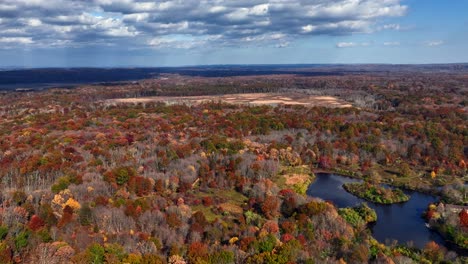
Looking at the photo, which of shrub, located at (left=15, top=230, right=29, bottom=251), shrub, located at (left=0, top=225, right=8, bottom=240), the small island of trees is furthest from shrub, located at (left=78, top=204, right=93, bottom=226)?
the small island of trees

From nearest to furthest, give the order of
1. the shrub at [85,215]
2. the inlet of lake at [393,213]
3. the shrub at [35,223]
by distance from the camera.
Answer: the shrub at [35,223] → the shrub at [85,215] → the inlet of lake at [393,213]

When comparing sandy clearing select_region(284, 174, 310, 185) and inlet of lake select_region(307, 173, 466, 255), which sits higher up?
sandy clearing select_region(284, 174, 310, 185)

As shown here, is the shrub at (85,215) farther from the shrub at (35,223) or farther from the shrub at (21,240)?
the shrub at (21,240)

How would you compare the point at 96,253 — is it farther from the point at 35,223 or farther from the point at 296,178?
the point at 296,178

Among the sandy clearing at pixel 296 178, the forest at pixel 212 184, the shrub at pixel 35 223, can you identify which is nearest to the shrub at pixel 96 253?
the forest at pixel 212 184

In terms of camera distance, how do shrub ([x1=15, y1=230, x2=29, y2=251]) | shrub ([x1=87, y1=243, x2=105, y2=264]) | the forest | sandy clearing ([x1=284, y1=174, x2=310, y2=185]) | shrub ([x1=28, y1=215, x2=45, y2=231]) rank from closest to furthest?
shrub ([x1=87, y1=243, x2=105, y2=264]) < shrub ([x1=15, y1=230, x2=29, y2=251]) < the forest < shrub ([x1=28, y1=215, x2=45, y2=231]) < sandy clearing ([x1=284, y1=174, x2=310, y2=185])

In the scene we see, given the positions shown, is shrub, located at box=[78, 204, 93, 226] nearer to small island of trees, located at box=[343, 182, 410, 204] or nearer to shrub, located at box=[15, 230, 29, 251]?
shrub, located at box=[15, 230, 29, 251]

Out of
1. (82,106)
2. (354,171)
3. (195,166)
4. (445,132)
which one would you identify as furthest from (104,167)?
(82,106)
